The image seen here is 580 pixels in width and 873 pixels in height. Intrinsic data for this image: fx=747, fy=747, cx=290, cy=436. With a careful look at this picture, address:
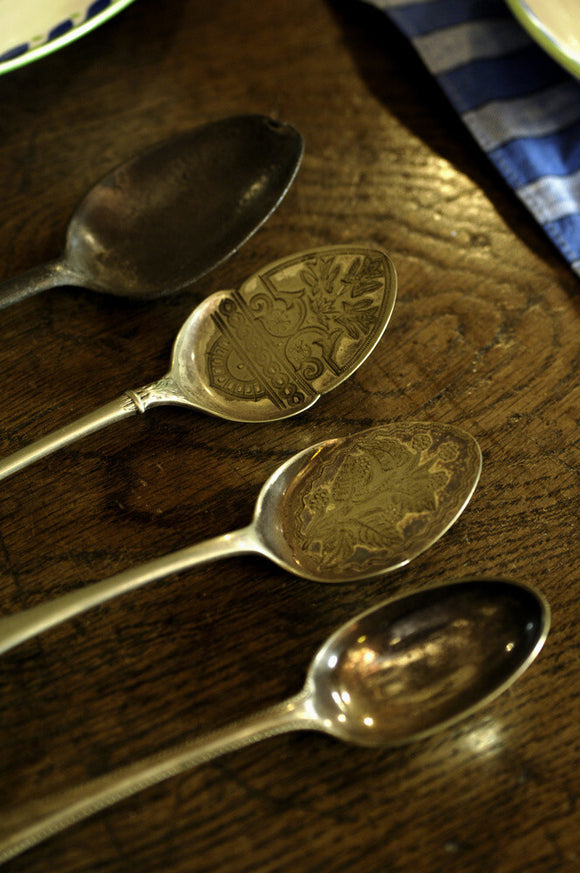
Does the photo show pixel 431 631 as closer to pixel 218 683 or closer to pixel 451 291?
pixel 218 683

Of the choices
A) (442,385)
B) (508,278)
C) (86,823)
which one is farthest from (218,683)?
(508,278)

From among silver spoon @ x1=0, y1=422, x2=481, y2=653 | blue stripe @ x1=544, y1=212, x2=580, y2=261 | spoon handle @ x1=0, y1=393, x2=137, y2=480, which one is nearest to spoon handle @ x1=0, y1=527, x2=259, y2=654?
silver spoon @ x1=0, y1=422, x2=481, y2=653

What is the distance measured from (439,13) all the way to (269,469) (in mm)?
567

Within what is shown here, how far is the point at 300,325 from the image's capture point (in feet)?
1.99

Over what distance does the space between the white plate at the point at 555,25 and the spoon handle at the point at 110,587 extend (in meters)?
0.52

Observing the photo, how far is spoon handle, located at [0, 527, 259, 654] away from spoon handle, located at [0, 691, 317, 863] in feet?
0.30

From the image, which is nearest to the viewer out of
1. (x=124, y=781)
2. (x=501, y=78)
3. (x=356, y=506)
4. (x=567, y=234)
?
(x=124, y=781)

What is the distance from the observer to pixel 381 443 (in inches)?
21.6

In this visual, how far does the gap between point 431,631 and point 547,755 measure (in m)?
0.10

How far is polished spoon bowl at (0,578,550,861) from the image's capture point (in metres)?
0.42

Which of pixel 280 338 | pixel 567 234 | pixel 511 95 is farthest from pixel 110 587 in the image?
pixel 511 95

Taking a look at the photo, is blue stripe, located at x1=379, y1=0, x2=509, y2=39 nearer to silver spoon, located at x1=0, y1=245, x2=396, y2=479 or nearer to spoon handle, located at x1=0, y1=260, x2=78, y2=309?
silver spoon, located at x1=0, y1=245, x2=396, y2=479

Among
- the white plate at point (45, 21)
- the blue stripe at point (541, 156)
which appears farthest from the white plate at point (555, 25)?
the white plate at point (45, 21)

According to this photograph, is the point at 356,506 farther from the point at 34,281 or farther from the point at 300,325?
the point at 34,281
